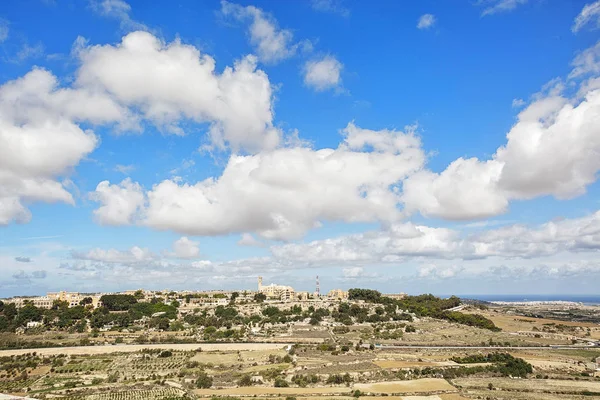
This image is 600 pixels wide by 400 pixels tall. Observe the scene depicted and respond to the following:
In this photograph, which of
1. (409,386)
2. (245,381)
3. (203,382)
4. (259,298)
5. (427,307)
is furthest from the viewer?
(259,298)

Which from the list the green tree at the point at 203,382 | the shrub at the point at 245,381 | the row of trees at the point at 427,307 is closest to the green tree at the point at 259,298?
the row of trees at the point at 427,307

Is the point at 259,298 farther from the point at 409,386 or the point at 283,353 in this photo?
the point at 409,386

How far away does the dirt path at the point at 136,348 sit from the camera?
6538cm

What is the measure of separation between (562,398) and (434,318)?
223 ft

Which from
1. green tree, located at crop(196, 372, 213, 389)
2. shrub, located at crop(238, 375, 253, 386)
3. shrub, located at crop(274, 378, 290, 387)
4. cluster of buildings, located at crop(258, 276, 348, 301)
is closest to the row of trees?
cluster of buildings, located at crop(258, 276, 348, 301)

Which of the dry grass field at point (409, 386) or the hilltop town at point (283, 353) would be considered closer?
the dry grass field at point (409, 386)

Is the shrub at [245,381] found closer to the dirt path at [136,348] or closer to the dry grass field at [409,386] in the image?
the dry grass field at [409,386]

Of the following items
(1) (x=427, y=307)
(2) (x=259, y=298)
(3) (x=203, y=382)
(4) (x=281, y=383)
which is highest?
(2) (x=259, y=298)

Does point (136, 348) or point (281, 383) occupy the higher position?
point (136, 348)

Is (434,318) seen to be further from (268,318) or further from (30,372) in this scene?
(30,372)

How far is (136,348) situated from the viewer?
67750mm

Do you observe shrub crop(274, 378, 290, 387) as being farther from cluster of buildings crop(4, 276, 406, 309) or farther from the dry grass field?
cluster of buildings crop(4, 276, 406, 309)

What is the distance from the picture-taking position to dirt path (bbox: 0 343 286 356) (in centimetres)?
6538

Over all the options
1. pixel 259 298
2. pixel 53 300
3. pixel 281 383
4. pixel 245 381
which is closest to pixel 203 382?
pixel 245 381
